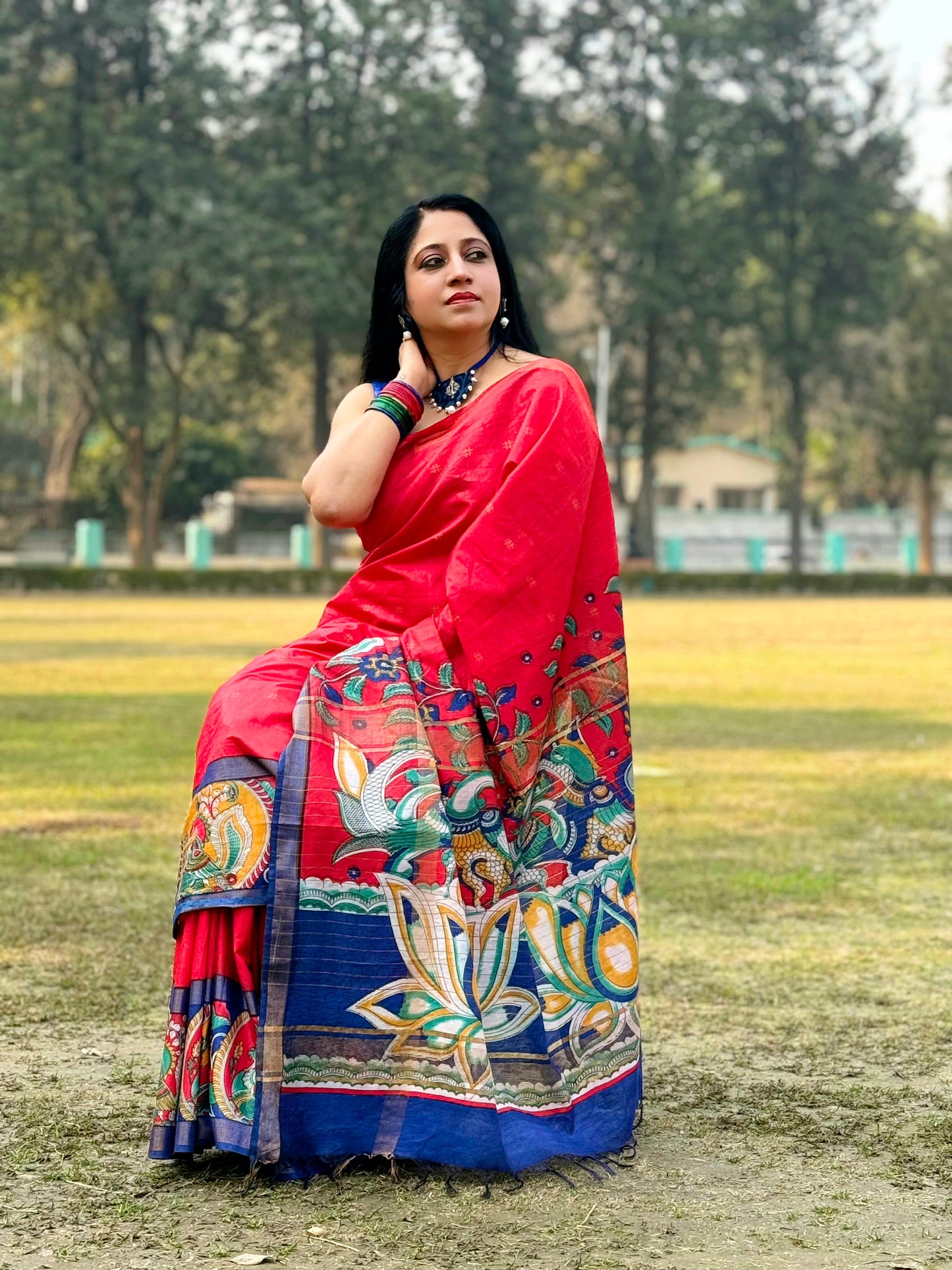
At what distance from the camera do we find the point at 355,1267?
2760 mm

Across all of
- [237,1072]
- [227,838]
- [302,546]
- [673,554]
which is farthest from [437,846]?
[673,554]

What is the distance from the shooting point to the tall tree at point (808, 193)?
49406 millimetres

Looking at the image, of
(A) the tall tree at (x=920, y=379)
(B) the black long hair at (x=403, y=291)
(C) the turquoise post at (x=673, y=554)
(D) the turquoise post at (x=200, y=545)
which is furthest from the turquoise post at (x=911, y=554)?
(B) the black long hair at (x=403, y=291)

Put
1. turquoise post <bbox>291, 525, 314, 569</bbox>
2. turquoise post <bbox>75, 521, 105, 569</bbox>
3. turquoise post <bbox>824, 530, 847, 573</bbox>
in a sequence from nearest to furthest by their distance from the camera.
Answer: turquoise post <bbox>75, 521, 105, 569</bbox> → turquoise post <bbox>291, 525, 314, 569</bbox> → turquoise post <bbox>824, 530, 847, 573</bbox>

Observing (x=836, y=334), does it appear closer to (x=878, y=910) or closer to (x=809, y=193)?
(x=809, y=193)

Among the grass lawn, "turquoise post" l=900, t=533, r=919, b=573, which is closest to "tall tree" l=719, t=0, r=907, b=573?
"turquoise post" l=900, t=533, r=919, b=573

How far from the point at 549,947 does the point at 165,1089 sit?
775 mm

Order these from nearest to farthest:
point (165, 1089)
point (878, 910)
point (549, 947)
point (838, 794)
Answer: point (165, 1089)
point (549, 947)
point (878, 910)
point (838, 794)

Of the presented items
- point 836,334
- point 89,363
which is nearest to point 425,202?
point 89,363

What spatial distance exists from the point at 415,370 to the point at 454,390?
10cm

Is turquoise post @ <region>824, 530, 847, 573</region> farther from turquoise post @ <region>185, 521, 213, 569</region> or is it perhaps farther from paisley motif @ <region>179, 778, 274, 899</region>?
paisley motif @ <region>179, 778, 274, 899</region>

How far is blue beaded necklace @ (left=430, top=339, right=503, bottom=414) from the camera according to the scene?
145 inches

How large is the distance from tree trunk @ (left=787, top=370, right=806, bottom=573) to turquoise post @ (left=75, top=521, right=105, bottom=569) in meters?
19.3

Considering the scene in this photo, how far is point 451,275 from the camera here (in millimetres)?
3629
